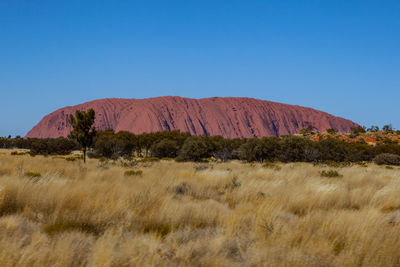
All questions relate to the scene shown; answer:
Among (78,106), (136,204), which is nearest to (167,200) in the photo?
(136,204)

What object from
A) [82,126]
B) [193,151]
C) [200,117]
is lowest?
[193,151]

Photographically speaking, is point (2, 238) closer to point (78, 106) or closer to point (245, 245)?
point (245, 245)

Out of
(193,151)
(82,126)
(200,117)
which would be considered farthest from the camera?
(200,117)

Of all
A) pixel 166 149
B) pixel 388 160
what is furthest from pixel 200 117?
pixel 388 160

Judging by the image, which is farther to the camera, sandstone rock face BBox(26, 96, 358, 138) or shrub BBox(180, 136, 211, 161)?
sandstone rock face BBox(26, 96, 358, 138)

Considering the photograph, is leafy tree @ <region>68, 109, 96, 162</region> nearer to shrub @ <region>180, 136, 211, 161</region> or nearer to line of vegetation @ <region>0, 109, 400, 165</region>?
line of vegetation @ <region>0, 109, 400, 165</region>

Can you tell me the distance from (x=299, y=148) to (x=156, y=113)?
13696cm

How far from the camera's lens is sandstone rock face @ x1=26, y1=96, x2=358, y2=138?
17038 cm

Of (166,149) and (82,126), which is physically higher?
(82,126)

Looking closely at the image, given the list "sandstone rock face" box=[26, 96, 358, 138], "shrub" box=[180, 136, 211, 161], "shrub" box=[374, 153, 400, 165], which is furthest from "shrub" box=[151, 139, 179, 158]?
"sandstone rock face" box=[26, 96, 358, 138]

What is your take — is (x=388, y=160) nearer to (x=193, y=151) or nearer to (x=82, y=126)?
(x=193, y=151)

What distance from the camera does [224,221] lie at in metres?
4.98

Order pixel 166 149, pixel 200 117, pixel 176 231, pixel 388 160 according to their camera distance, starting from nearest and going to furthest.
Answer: pixel 176 231, pixel 388 160, pixel 166 149, pixel 200 117

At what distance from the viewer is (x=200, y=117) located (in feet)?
590
